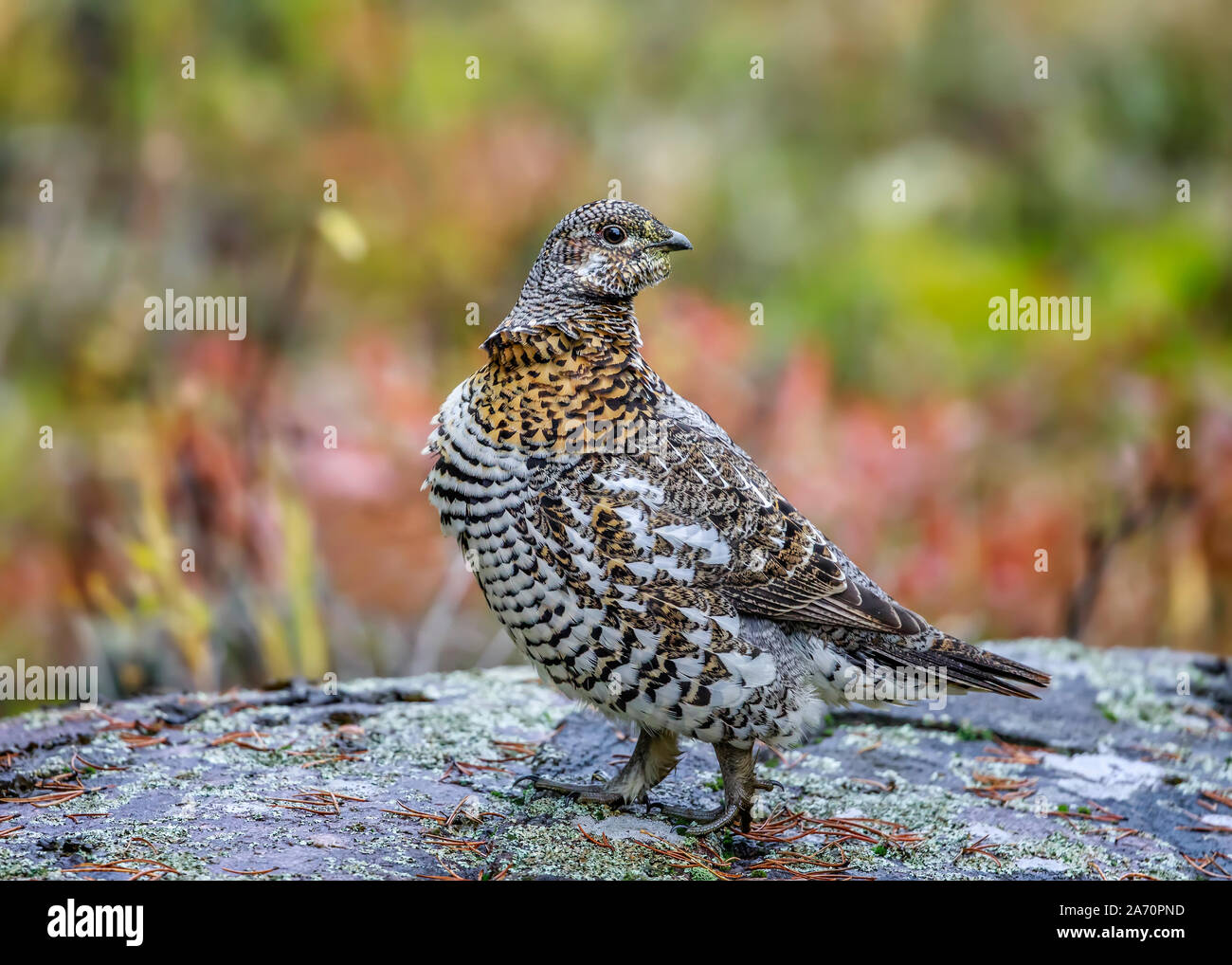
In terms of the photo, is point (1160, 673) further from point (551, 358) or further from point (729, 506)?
point (551, 358)

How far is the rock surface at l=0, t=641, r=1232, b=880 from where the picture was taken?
3582mm

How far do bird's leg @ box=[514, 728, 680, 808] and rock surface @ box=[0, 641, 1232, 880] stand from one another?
0.06m

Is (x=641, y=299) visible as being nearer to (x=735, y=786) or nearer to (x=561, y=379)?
(x=561, y=379)

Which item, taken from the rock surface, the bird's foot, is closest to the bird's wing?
the rock surface

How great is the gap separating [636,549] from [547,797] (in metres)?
0.98

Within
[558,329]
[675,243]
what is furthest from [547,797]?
[675,243]

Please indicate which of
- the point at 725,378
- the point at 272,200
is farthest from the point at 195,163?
the point at 725,378

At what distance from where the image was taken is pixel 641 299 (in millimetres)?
8062

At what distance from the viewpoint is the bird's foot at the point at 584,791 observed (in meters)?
4.10

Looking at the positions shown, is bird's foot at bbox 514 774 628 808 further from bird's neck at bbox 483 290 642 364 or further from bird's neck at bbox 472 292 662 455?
bird's neck at bbox 483 290 642 364

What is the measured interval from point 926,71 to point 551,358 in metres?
6.42

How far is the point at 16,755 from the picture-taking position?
416 cm

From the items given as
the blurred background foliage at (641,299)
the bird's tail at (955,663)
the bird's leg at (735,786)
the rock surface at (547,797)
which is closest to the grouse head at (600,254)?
the bird's tail at (955,663)

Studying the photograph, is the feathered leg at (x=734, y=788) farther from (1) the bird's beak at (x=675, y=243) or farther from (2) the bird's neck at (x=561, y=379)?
(1) the bird's beak at (x=675, y=243)
